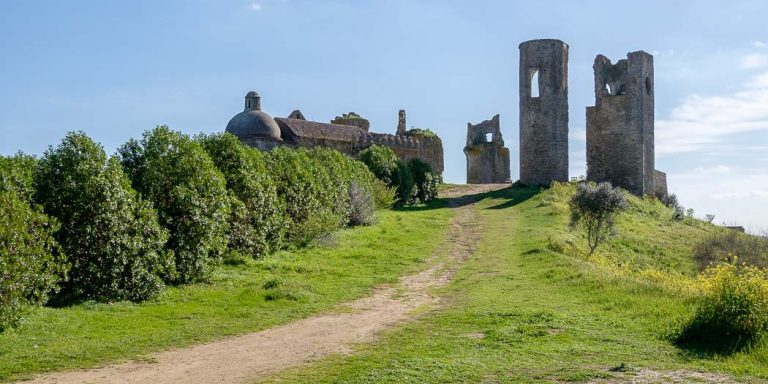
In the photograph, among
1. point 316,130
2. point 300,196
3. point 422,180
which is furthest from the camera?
point 316,130

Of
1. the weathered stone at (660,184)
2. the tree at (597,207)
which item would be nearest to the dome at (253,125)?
the tree at (597,207)

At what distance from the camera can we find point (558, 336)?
11.8 metres

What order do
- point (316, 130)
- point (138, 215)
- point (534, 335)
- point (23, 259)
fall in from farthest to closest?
1. point (316, 130)
2. point (138, 215)
3. point (23, 259)
4. point (534, 335)

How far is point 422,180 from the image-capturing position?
40312 millimetres

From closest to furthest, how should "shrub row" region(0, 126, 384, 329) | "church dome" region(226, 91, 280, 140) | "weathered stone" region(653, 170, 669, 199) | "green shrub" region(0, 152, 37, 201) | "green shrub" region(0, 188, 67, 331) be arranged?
1. "green shrub" region(0, 188, 67, 331)
2. "shrub row" region(0, 126, 384, 329)
3. "green shrub" region(0, 152, 37, 201)
4. "church dome" region(226, 91, 280, 140)
5. "weathered stone" region(653, 170, 669, 199)

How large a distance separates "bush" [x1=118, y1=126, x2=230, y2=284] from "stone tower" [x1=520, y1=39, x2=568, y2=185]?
97.7ft

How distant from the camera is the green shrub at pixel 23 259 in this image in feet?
38.4

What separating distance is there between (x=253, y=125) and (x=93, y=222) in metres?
28.0

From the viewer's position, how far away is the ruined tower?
57.7 m

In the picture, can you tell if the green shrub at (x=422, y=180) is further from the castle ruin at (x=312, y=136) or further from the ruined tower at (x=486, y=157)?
the ruined tower at (x=486, y=157)

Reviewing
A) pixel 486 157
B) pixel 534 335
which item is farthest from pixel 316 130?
pixel 534 335

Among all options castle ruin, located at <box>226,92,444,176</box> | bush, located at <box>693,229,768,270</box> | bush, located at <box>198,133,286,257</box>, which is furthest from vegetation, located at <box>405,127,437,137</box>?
bush, located at <box>198,133,286,257</box>

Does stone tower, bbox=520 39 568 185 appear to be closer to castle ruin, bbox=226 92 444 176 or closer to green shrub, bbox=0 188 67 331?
castle ruin, bbox=226 92 444 176

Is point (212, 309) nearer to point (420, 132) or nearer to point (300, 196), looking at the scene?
point (300, 196)
